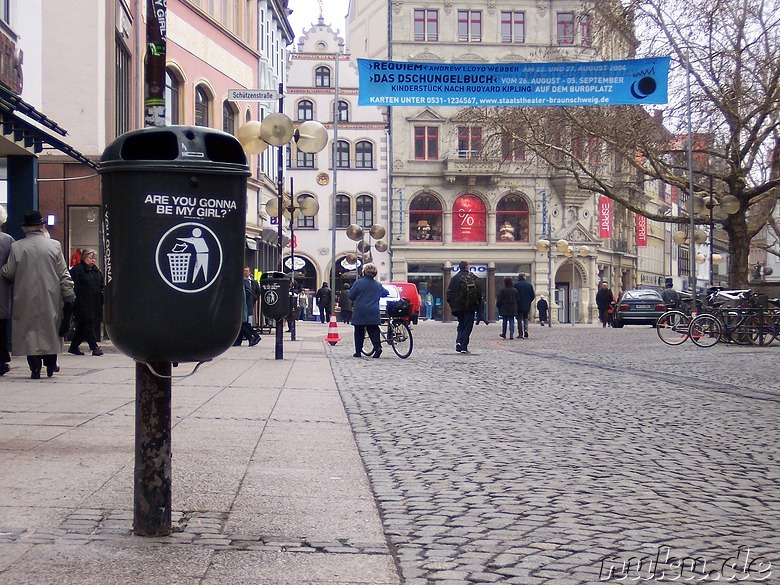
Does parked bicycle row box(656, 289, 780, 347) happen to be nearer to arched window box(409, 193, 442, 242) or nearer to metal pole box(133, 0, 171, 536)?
metal pole box(133, 0, 171, 536)

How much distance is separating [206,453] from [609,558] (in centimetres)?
329

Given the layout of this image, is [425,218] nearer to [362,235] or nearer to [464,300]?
[362,235]

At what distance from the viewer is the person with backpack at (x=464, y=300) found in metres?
21.4

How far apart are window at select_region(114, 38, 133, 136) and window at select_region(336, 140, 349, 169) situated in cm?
4126

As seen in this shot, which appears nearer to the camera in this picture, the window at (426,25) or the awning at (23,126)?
the awning at (23,126)

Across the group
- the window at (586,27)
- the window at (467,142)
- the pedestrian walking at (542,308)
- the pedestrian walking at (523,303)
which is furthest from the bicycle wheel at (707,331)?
the window at (467,142)

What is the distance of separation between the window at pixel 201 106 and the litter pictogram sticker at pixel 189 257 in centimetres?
2706

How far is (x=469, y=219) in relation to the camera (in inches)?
2468

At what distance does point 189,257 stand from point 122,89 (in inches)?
802

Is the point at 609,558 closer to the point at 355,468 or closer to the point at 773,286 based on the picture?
the point at 355,468

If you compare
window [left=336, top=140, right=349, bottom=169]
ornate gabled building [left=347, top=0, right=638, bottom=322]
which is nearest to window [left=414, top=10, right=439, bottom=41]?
ornate gabled building [left=347, top=0, right=638, bottom=322]

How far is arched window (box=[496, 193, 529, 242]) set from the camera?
2485 inches

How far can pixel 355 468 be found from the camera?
688cm

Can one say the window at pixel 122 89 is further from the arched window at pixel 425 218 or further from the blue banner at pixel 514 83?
the arched window at pixel 425 218
